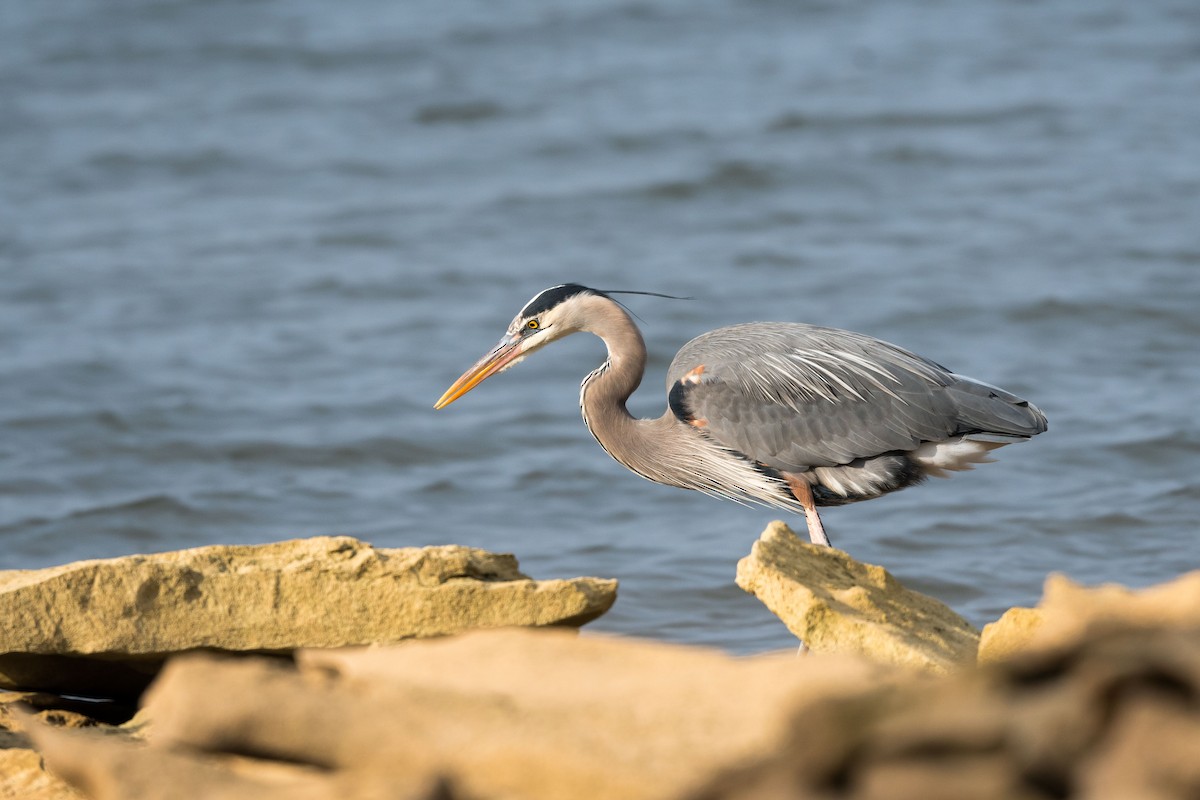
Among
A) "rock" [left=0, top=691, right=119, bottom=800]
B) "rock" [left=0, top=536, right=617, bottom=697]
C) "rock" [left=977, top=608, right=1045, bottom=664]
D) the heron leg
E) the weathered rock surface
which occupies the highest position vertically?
the weathered rock surface

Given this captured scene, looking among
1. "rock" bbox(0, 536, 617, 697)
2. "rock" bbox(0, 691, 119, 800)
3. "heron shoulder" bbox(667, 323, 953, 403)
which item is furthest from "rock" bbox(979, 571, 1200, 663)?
"heron shoulder" bbox(667, 323, 953, 403)

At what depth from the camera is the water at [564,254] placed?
321 inches

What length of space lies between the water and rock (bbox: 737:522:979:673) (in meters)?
1.90

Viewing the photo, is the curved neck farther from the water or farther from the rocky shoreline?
the rocky shoreline

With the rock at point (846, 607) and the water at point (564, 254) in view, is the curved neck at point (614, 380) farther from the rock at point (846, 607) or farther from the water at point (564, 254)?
the rock at point (846, 607)

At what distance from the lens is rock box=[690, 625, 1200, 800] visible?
1.94 metres

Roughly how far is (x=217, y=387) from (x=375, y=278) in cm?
247

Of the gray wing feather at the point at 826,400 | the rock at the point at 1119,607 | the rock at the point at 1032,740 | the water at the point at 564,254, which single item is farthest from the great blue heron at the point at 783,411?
the rock at the point at 1032,740

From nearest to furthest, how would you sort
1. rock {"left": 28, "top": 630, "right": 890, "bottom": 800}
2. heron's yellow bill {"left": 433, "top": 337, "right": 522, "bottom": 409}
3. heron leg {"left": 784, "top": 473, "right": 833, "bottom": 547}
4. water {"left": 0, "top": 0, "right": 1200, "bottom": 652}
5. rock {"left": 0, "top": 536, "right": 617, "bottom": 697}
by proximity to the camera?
rock {"left": 28, "top": 630, "right": 890, "bottom": 800}, rock {"left": 0, "top": 536, "right": 617, "bottom": 697}, heron leg {"left": 784, "top": 473, "right": 833, "bottom": 547}, heron's yellow bill {"left": 433, "top": 337, "right": 522, "bottom": 409}, water {"left": 0, "top": 0, "right": 1200, "bottom": 652}

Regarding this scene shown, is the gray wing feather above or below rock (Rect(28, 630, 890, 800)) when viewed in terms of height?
below

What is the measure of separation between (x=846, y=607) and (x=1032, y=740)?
2285 millimetres

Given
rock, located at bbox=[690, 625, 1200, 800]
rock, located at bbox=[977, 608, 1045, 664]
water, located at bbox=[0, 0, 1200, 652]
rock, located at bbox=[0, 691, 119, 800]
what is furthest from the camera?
water, located at bbox=[0, 0, 1200, 652]

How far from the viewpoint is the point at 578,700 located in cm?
260

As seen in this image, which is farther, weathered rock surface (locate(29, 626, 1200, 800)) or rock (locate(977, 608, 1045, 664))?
rock (locate(977, 608, 1045, 664))
